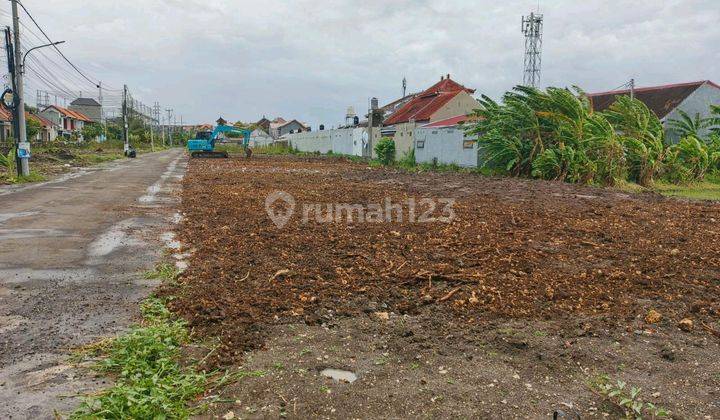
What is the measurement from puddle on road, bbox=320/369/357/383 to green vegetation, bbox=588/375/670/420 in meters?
1.45

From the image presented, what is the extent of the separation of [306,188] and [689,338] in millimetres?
11994

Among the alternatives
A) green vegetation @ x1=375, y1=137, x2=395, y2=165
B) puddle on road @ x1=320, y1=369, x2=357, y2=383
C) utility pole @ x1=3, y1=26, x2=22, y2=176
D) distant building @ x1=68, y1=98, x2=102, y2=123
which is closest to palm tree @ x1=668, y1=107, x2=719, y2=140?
green vegetation @ x1=375, y1=137, x2=395, y2=165

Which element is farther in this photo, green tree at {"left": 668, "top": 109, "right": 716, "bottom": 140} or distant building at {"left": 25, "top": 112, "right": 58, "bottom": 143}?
distant building at {"left": 25, "top": 112, "right": 58, "bottom": 143}

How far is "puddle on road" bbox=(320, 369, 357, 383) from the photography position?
3.32 m

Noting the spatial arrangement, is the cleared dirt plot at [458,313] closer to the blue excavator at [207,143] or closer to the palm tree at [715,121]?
the palm tree at [715,121]

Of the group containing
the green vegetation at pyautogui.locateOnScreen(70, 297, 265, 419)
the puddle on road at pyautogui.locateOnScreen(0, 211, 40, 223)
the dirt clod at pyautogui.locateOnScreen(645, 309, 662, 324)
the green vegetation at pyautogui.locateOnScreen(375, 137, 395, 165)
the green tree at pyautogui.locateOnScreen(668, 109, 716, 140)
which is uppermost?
the green tree at pyautogui.locateOnScreen(668, 109, 716, 140)

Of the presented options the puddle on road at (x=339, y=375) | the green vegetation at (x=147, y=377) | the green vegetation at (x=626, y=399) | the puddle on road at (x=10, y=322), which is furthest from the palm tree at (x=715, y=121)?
the puddle on road at (x=10, y=322)

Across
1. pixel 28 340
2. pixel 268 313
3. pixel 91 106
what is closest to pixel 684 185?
pixel 268 313

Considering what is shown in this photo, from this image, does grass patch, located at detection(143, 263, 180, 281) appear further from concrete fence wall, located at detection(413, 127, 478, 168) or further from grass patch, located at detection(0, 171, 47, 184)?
concrete fence wall, located at detection(413, 127, 478, 168)

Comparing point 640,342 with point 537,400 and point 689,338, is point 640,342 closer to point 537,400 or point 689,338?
point 689,338

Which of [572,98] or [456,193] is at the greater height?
[572,98]

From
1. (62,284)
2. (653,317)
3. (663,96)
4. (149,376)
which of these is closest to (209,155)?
(663,96)

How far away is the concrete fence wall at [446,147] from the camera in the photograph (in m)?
24.0

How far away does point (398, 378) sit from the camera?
3328 millimetres
